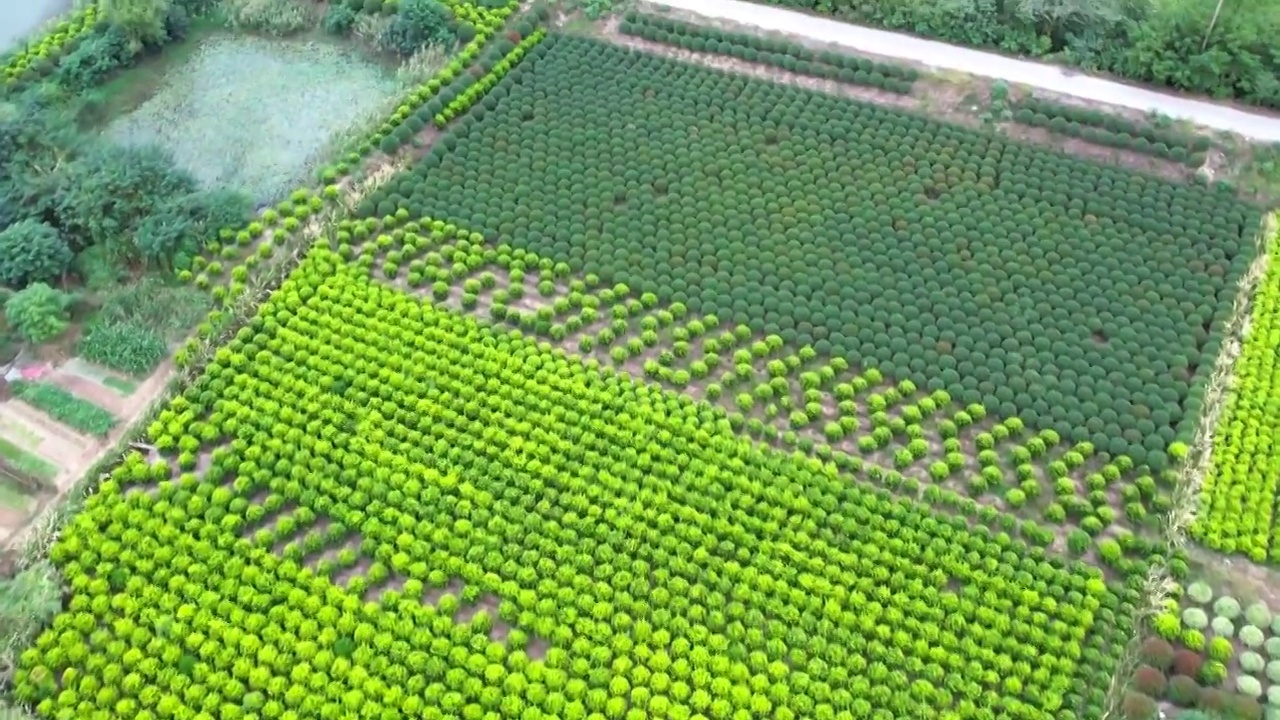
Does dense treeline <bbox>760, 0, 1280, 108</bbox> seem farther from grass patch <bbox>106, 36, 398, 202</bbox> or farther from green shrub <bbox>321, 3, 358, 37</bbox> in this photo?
grass patch <bbox>106, 36, 398, 202</bbox>

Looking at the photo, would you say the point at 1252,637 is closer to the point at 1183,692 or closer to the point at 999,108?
the point at 1183,692

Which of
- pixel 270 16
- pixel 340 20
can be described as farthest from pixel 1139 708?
pixel 270 16

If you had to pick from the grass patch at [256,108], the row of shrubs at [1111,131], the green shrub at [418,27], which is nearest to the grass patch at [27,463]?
the grass patch at [256,108]

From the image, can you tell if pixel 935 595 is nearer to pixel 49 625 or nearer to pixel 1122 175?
pixel 1122 175

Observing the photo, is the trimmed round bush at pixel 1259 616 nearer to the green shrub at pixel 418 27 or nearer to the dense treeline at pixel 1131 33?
the dense treeline at pixel 1131 33

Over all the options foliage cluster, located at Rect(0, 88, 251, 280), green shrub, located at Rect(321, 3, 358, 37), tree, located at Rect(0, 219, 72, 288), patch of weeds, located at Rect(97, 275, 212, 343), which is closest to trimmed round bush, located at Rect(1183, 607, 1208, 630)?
patch of weeds, located at Rect(97, 275, 212, 343)

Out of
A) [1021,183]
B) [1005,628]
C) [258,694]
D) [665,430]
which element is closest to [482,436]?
[665,430]
